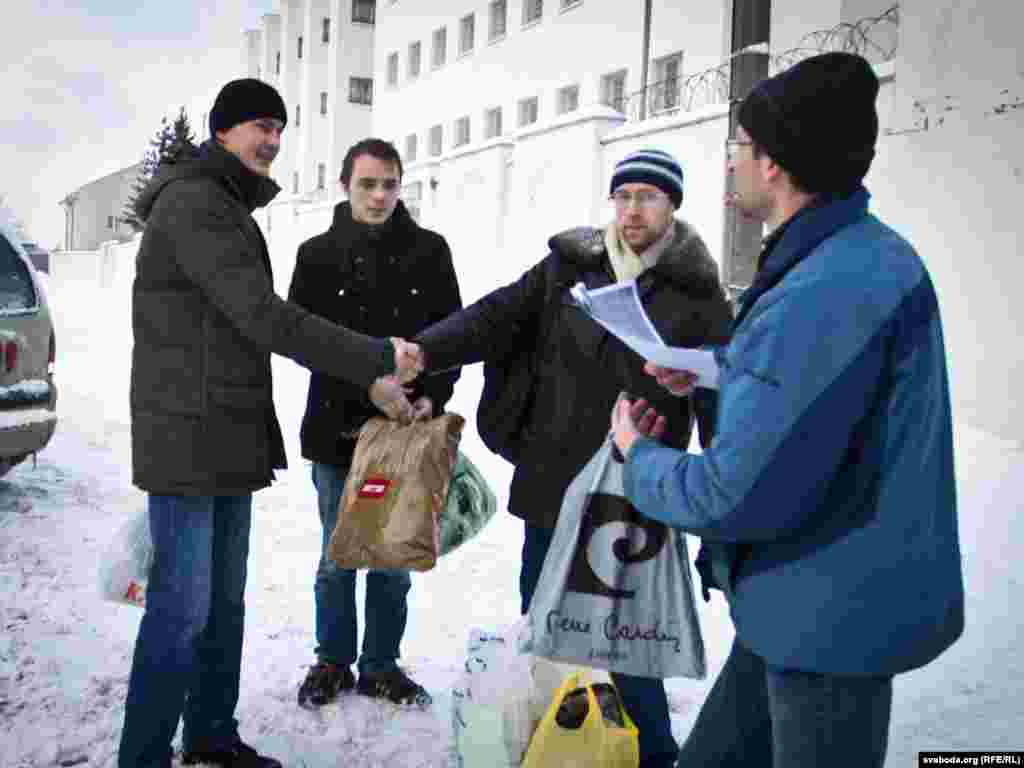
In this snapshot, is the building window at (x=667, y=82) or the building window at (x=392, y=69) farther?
the building window at (x=392, y=69)

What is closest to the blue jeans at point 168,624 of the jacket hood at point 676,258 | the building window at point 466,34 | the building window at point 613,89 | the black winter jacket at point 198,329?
the black winter jacket at point 198,329

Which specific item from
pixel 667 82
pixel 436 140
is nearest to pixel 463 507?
pixel 667 82

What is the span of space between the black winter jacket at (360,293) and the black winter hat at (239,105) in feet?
3.15

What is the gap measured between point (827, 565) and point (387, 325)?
2.64 meters

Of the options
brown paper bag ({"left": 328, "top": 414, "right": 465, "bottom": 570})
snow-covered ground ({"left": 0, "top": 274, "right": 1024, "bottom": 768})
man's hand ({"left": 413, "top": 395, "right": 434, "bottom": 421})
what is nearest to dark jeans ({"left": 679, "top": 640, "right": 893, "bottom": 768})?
brown paper bag ({"left": 328, "top": 414, "right": 465, "bottom": 570})

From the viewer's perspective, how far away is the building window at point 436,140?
29731 millimetres

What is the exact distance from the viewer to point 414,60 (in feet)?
103

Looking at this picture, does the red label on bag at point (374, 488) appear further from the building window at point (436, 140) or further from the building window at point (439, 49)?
the building window at point (439, 49)

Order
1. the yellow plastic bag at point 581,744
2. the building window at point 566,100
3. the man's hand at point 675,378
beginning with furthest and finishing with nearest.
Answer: the building window at point 566,100
the yellow plastic bag at point 581,744
the man's hand at point 675,378

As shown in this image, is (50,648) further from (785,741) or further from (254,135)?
(785,741)

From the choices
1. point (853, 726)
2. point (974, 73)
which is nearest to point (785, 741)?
point (853, 726)

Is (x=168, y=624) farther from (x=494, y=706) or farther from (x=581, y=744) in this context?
(x=581, y=744)

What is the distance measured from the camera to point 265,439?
3.33 m

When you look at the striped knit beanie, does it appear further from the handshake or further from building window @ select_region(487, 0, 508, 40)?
building window @ select_region(487, 0, 508, 40)
